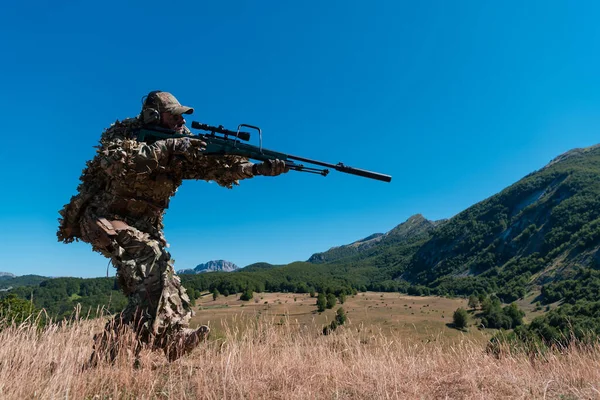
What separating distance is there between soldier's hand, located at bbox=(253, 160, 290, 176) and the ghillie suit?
0.08 feet

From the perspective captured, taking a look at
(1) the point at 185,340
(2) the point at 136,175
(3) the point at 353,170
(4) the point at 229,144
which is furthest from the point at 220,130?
(1) the point at 185,340

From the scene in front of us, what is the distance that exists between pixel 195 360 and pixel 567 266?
715 feet

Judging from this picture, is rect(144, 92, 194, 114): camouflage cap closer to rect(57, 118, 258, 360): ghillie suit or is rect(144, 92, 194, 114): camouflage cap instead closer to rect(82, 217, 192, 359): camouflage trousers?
rect(57, 118, 258, 360): ghillie suit

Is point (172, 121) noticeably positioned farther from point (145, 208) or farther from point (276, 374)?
point (276, 374)

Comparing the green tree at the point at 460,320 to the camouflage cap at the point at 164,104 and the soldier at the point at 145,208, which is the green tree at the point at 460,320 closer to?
the soldier at the point at 145,208

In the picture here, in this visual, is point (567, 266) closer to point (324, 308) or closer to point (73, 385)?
point (324, 308)

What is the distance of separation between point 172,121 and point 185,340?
3.68 meters

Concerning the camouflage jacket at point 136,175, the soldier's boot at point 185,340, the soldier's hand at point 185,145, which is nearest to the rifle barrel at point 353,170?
the camouflage jacket at point 136,175

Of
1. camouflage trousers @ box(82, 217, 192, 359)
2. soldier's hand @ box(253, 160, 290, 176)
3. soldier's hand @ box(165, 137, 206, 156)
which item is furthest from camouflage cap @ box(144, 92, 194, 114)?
camouflage trousers @ box(82, 217, 192, 359)

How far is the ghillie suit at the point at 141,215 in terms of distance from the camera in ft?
16.3

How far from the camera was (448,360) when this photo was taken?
20.5 ft

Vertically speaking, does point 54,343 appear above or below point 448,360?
above

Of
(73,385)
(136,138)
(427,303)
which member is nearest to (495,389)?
(73,385)

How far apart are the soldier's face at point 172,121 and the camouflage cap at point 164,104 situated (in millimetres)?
103
